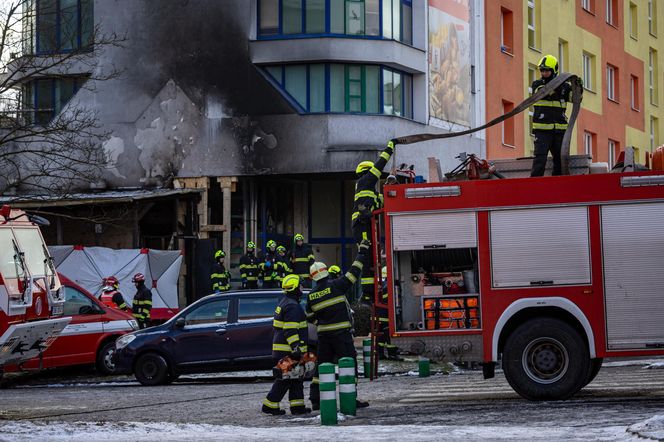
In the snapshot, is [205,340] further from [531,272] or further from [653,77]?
[653,77]

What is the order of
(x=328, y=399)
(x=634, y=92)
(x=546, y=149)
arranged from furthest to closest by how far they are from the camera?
(x=634, y=92) → (x=546, y=149) → (x=328, y=399)

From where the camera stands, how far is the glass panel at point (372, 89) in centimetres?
3559

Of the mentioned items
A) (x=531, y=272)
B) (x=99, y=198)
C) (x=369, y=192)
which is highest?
(x=99, y=198)

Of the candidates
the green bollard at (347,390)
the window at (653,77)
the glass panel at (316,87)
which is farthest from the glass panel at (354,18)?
the window at (653,77)

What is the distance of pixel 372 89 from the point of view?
1407 inches

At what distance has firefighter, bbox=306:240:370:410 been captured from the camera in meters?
15.2

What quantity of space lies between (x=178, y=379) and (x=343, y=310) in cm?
787

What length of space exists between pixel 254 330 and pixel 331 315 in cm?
548

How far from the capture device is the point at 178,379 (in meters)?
22.4

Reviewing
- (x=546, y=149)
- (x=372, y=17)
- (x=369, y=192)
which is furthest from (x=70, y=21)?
(x=546, y=149)

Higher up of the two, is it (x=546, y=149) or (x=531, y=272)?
(x=546, y=149)

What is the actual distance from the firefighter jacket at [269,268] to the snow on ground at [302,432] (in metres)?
16.5

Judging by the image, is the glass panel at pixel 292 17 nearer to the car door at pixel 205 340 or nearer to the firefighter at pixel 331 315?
the car door at pixel 205 340

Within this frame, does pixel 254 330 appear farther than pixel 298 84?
No
